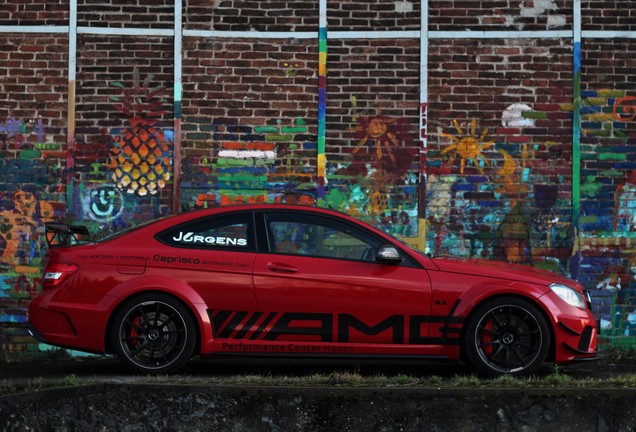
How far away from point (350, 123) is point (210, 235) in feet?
12.7

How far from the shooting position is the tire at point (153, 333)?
27.7 feet

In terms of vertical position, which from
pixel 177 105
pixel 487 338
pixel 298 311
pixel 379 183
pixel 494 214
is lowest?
pixel 487 338

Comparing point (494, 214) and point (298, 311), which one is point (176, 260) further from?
point (494, 214)

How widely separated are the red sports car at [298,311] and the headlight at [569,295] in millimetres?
43

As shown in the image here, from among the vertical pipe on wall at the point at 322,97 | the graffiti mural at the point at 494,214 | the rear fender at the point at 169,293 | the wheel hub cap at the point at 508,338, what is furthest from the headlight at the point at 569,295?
the vertical pipe on wall at the point at 322,97

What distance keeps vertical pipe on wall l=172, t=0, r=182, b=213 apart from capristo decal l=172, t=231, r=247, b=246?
340 centimetres

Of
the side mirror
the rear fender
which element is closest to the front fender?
the side mirror

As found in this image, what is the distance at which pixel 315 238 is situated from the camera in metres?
8.97

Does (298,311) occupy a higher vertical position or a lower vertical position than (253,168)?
lower

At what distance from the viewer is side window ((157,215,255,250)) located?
871 cm

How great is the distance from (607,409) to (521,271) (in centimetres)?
177

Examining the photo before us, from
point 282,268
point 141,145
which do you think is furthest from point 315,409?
point 141,145

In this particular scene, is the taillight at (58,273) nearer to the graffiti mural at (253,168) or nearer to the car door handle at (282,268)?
the car door handle at (282,268)

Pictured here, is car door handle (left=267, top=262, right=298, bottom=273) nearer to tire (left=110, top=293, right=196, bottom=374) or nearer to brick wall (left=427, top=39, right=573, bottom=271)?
tire (left=110, top=293, right=196, bottom=374)
